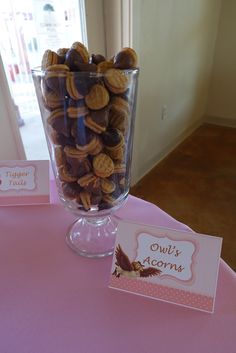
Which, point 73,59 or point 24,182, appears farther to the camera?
point 24,182

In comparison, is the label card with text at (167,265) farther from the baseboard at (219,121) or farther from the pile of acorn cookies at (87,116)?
the baseboard at (219,121)

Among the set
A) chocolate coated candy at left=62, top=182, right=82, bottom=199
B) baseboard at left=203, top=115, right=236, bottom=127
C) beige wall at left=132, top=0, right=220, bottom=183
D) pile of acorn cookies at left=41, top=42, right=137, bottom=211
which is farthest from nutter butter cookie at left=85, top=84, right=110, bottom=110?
baseboard at left=203, top=115, right=236, bottom=127

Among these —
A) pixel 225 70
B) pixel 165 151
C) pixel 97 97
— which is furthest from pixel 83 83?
pixel 225 70

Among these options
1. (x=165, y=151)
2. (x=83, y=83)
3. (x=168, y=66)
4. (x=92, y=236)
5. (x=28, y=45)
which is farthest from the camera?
(x=165, y=151)

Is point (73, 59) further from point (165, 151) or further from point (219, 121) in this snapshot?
point (219, 121)

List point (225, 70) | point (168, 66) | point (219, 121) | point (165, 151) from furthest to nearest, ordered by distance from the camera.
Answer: point (219, 121) < point (225, 70) < point (165, 151) < point (168, 66)

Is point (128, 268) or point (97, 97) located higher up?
point (97, 97)

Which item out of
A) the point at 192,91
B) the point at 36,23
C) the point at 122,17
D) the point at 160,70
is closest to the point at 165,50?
the point at 160,70

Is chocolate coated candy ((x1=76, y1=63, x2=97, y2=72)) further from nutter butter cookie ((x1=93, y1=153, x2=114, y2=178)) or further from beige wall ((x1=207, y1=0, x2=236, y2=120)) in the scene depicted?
beige wall ((x1=207, y1=0, x2=236, y2=120))

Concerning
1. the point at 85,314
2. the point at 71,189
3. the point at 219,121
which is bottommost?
the point at 219,121
